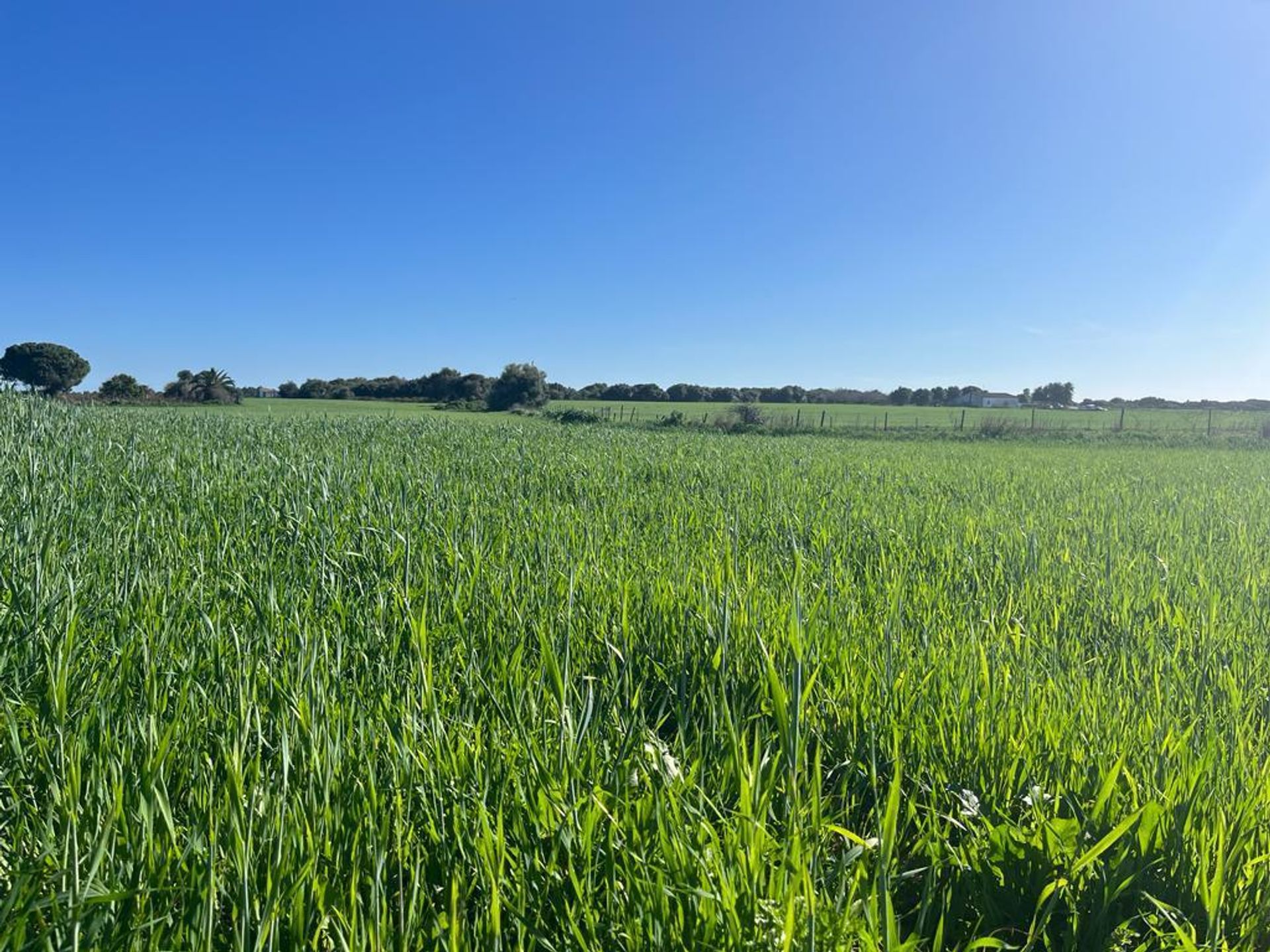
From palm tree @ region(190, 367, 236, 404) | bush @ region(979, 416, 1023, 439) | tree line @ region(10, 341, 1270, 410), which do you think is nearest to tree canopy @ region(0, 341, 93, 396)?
tree line @ region(10, 341, 1270, 410)

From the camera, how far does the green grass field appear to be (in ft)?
3.62

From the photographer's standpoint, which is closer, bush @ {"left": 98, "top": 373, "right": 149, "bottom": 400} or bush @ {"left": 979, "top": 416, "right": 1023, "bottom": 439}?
bush @ {"left": 979, "top": 416, "right": 1023, "bottom": 439}

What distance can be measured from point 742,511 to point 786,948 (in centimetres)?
444

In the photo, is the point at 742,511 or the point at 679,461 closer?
the point at 742,511

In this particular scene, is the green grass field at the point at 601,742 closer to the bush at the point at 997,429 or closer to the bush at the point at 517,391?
the bush at the point at 997,429

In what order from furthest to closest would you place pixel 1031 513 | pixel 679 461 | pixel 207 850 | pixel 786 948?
pixel 679 461 → pixel 1031 513 → pixel 207 850 → pixel 786 948

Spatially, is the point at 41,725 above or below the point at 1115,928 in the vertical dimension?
above

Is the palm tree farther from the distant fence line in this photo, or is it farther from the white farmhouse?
the white farmhouse

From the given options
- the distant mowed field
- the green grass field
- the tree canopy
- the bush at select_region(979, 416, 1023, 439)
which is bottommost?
the green grass field

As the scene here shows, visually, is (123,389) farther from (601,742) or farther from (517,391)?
(601,742)

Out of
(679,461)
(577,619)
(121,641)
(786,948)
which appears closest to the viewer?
(786,948)

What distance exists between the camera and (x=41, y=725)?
159 cm

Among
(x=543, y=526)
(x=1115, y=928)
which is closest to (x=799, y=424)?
(x=543, y=526)

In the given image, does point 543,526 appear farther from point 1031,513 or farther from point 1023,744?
point 1031,513
